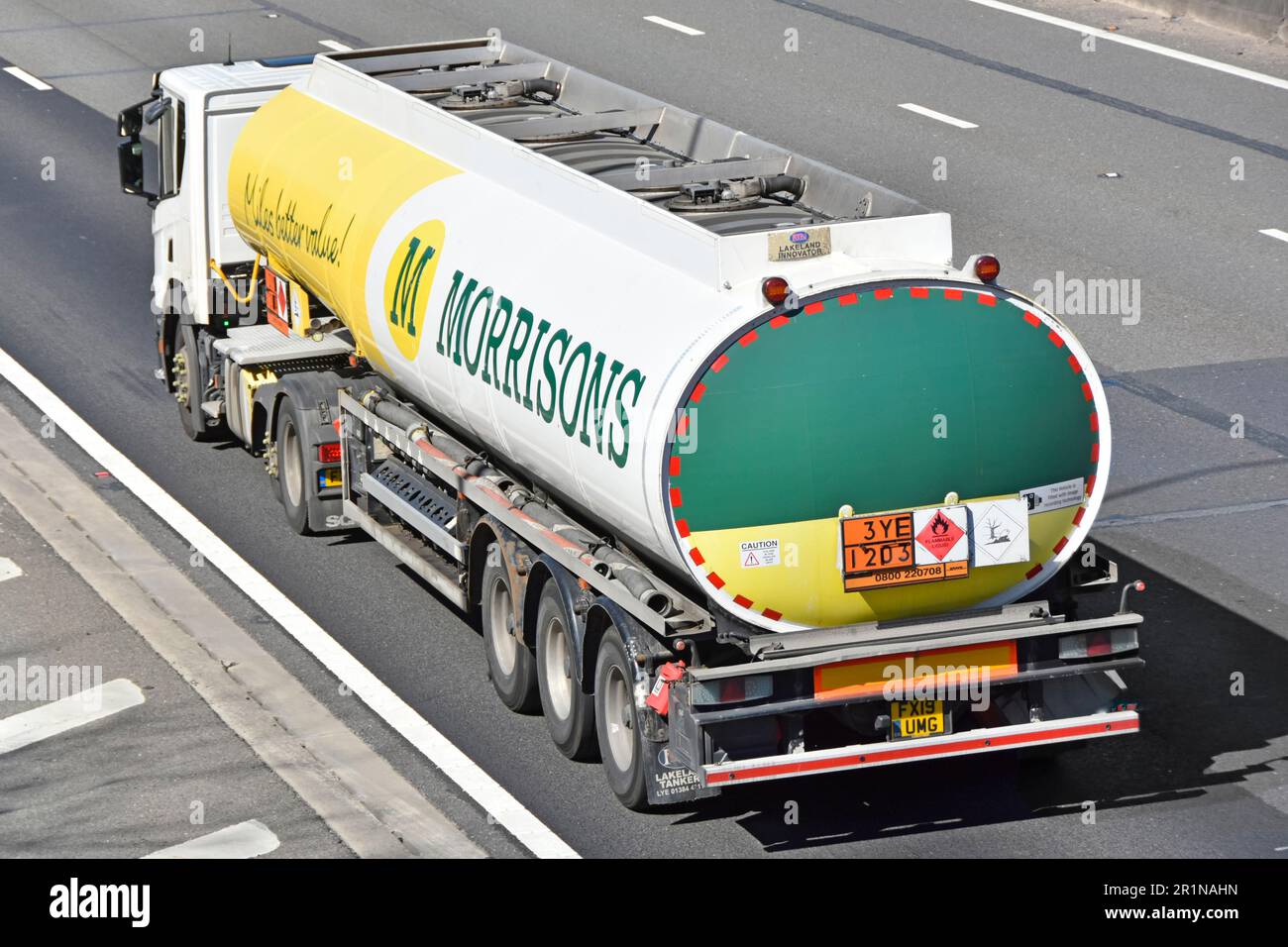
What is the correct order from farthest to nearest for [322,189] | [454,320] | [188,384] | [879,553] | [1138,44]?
[1138,44] < [188,384] < [322,189] < [454,320] < [879,553]

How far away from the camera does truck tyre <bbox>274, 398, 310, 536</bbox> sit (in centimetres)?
1552

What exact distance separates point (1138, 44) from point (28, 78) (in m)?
15.7

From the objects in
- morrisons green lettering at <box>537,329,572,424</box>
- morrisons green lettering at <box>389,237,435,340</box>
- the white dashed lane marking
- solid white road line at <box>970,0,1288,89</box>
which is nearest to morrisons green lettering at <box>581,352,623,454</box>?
morrisons green lettering at <box>537,329,572,424</box>

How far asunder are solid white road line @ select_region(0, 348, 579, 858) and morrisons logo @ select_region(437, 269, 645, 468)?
2.11m

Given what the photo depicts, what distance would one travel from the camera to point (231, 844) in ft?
35.9

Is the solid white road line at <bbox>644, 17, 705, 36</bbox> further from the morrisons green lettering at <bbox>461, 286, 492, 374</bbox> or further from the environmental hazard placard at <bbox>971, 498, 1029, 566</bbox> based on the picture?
the environmental hazard placard at <bbox>971, 498, 1029, 566</bbox>

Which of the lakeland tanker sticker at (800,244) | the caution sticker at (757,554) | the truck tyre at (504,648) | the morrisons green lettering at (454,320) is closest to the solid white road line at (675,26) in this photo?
the morrisons green lettering at (454,320)

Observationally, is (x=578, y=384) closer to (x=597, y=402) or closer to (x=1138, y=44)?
Answer: (x=597, y=402)

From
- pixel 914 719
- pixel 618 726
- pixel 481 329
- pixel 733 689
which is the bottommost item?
pixel 618 726

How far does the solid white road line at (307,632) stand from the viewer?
37.3 feet

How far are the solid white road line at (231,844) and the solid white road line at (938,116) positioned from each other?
16347 mm

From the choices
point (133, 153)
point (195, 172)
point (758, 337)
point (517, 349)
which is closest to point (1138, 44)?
point (133, 153)

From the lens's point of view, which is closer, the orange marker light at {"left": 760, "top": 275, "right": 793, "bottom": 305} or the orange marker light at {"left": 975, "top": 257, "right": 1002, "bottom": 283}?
the orange marker light at {"left": 760, "top": 275, "right": 793, "bottom": 305}

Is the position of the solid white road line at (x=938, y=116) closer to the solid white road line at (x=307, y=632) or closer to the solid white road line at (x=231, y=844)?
the solid white road line at (x=307, y=632)
